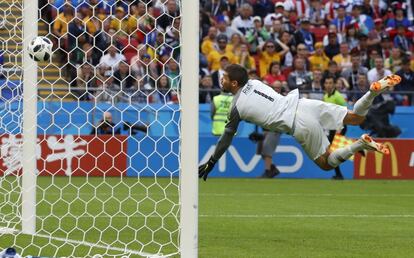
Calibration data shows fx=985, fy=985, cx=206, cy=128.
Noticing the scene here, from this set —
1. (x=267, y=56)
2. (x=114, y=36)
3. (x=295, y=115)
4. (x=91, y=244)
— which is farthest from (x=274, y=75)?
(x=91, y=244)

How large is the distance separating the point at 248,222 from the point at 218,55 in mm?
11237

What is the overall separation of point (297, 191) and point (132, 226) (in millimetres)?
6374

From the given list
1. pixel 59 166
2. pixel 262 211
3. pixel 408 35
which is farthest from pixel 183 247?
pixel 408 35

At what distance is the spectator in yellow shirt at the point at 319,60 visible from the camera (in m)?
22.3

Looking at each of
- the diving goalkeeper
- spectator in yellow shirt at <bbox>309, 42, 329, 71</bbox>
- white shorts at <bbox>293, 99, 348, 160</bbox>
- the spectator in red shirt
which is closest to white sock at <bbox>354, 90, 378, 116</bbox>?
the diving goalkeeper

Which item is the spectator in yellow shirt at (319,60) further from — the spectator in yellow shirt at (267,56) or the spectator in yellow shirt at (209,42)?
the spectator in yellow shirt at (209,42)

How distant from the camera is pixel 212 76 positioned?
69.3 feet

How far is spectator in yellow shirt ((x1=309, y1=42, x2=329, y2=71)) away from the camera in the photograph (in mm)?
22302

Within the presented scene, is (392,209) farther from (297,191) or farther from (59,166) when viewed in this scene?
(59,166)

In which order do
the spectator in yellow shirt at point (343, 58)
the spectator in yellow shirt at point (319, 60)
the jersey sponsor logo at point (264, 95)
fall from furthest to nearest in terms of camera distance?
the spectator in yellow shirt at point (343, 58)
the spectator in yellow shirt at point (319, 60)
the jersey sponsor logo at point (264, 95)

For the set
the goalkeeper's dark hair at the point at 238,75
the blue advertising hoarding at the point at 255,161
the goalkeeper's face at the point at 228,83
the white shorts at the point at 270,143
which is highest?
the goalkeeper's dark hair at the point at 238,75

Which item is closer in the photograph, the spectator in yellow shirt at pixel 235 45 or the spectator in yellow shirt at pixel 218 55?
the spectator in yellow shirt at pixel 218 55

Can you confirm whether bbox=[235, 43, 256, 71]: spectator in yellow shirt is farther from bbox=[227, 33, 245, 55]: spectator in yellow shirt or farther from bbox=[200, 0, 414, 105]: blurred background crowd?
bbox=[227, 33, 245, 55]: spectator in yellow shirt

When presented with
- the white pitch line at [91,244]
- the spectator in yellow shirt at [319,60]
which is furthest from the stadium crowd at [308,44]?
the white pitch line at [91,244]
